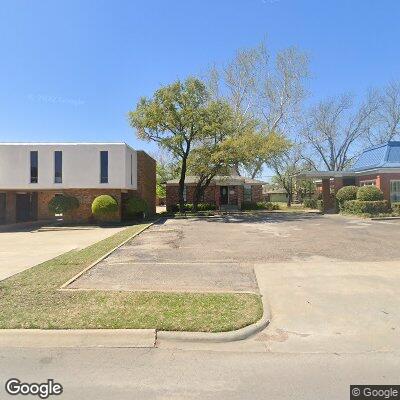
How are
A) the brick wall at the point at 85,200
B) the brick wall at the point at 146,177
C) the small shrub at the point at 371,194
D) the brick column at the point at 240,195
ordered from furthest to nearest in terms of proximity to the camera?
1. the brick column at the point at 240,195
2. the brick wall at the point at 146,177
3. the small shrub at the point at 371,194
4. the brick wall at the point at 85,200

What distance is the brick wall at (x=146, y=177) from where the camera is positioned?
26.8 metres

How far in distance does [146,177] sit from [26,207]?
1002 cm

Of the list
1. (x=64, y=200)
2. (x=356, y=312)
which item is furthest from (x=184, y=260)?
(x=64, y=200)

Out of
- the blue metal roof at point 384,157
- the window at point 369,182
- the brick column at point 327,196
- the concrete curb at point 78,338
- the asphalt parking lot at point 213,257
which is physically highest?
the blue metal roof at point 384,157

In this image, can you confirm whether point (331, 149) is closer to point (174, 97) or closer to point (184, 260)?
point (174, 97)

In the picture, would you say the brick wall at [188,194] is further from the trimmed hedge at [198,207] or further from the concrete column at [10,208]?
the concrete column at [10,208]

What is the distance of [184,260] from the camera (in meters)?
9.74

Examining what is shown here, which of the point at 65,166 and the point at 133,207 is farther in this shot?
the point at 133,207

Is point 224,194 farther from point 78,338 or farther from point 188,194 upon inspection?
point 78,338

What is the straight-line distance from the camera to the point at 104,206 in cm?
2195

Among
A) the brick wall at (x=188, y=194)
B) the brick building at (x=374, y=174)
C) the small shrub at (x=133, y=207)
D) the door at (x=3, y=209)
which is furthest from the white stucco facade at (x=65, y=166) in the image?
the brick building at (x=374, y=174)

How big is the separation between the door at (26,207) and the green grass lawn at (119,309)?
872 inches

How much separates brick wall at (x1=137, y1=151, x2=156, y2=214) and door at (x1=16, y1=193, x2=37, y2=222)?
911 cm

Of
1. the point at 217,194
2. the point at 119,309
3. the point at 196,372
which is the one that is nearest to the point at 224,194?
the point at 217,194
